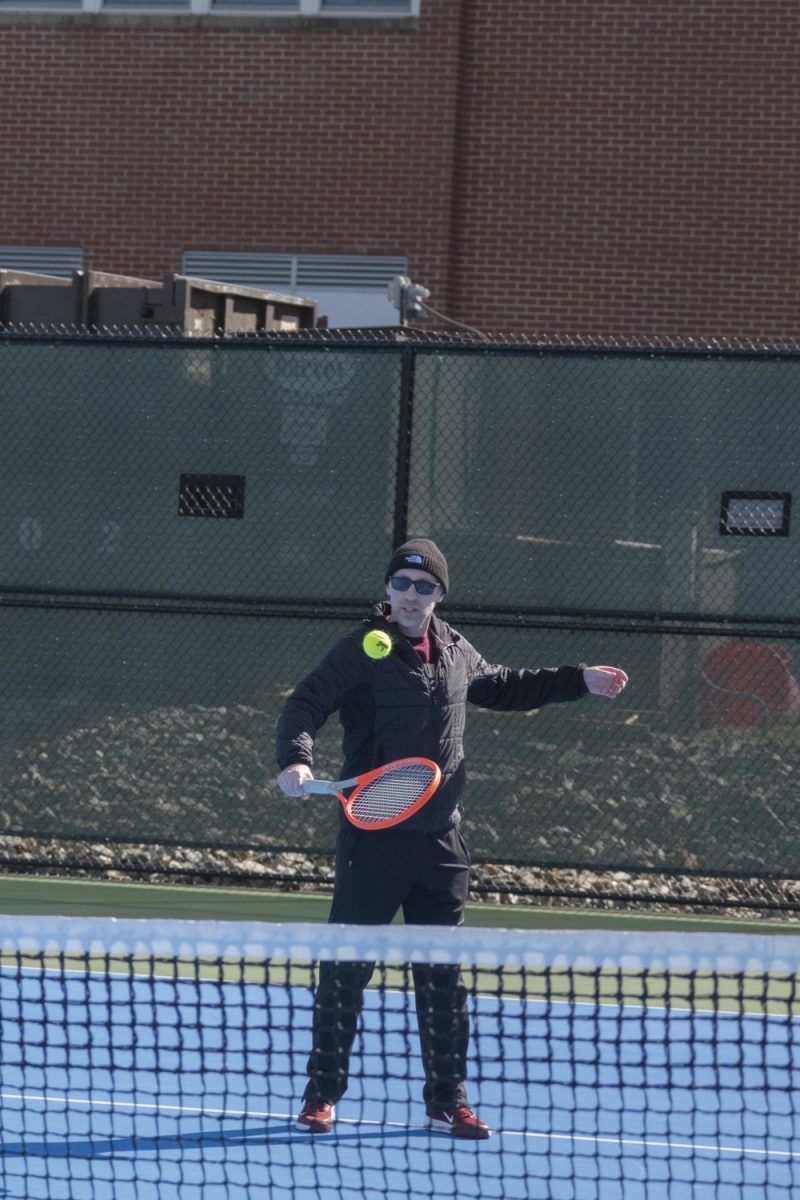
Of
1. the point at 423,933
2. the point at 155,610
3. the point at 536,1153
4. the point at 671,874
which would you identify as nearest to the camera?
the point at 423,933

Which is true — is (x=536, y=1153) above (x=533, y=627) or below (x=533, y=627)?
below

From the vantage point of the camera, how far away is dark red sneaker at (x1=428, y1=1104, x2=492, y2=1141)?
5512 millimetres

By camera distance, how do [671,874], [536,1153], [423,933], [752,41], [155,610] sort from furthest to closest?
[752,41] < [155,610] < [671,874] < [536,1153] < [423,933]

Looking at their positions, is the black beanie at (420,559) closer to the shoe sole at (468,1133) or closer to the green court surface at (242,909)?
the shoe sole at (468,1133)

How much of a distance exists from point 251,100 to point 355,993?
1352cm

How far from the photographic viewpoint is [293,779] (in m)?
5.23

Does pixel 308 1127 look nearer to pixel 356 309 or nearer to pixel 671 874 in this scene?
pixel 671 874

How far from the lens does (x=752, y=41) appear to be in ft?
55.4

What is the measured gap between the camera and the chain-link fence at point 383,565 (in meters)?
8.77

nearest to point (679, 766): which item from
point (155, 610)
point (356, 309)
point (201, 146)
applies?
point (155, 610)

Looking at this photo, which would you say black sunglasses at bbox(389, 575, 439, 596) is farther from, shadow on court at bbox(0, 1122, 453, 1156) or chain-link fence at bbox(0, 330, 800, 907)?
chain-link fence at bbox(0, 330, 800, 907)

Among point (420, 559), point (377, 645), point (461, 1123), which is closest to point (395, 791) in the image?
point (377, 645)

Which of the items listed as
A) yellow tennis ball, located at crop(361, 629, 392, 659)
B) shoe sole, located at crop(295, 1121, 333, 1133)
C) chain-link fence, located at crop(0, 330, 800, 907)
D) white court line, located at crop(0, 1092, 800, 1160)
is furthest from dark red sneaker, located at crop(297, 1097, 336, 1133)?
chain-link fence, located at crop(0, 330, 800, 907)

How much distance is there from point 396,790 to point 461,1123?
1.07 metres
